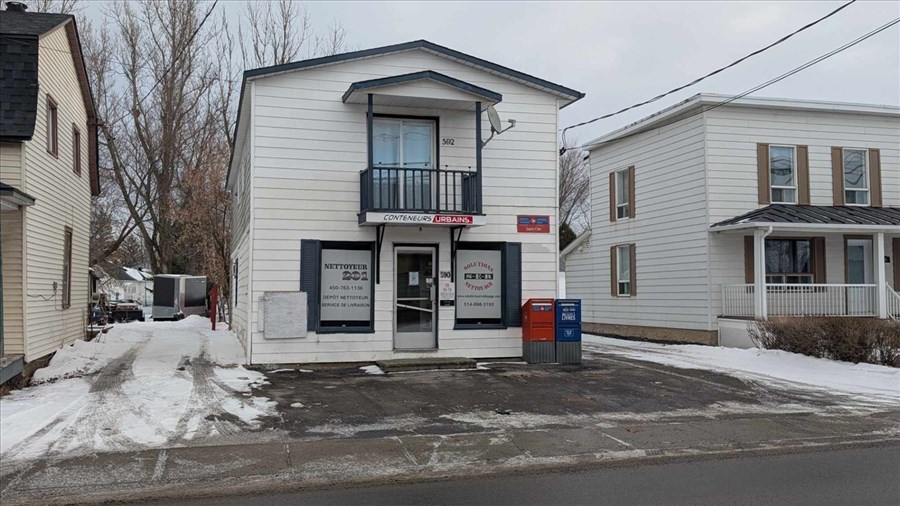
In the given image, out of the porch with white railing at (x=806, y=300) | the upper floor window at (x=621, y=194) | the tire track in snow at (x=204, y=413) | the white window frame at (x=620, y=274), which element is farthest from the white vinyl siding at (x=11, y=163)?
the white window frame at (x=620, y=274)

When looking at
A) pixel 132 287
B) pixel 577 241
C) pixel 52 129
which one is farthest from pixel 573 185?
pixel 52 129

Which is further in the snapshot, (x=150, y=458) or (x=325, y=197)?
(x=325, y=197)

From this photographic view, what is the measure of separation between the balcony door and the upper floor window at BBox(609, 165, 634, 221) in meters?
9.62

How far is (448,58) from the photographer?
14.3 m

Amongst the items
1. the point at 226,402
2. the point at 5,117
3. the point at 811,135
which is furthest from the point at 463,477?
the point at 811,135

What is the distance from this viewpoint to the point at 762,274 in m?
17.2


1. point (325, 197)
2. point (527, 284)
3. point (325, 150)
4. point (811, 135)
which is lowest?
point (527, 284)

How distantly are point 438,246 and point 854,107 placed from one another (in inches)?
516

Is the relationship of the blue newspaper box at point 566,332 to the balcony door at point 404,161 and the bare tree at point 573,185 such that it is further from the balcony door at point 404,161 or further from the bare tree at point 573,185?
the bare tree at point 573,185

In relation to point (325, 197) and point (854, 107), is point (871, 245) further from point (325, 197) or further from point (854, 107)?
point (325, 197)

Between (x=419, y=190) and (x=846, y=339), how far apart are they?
8.76 metres

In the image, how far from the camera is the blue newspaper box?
13.9 m

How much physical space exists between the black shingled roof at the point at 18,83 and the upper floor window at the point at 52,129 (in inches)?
57.3

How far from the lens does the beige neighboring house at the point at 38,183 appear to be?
36.9 ft
